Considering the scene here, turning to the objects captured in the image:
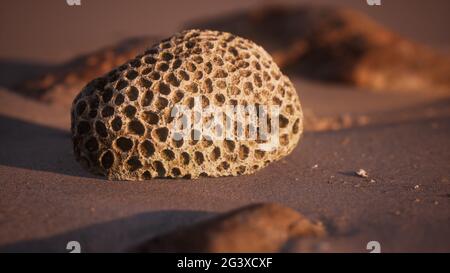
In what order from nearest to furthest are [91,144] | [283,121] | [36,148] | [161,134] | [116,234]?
[116,234], [161,134], [91,144], [283,121], [36,148]

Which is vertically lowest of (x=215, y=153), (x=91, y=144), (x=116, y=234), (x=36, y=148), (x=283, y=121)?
(x=116, y=234)

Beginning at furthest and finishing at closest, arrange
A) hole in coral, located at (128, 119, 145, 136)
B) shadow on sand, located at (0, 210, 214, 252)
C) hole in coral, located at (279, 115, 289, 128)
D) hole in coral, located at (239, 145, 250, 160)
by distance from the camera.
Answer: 1. hole in coral, located at (279, 115, 289, 128)
2. hole in coral, located at (239, 145, 250, 160)
3. hole in coral, located at (128, 119, 145, 136)
4. shadow on sand, located at (0, 210, 214, 252)

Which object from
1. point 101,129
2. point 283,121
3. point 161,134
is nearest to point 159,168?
point 161,134

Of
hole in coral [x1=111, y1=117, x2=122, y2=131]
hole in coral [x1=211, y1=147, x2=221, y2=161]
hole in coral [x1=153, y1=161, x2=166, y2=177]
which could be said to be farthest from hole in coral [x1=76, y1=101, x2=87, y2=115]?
hole in coral [x1=211, y1=147, x2=221, y2=161]

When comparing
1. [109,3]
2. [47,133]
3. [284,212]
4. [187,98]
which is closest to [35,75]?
[47,133]

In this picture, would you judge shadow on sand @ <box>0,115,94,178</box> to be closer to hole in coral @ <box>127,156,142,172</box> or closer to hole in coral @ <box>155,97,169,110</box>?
hole in coral @ <box>127,156,142,172</box>

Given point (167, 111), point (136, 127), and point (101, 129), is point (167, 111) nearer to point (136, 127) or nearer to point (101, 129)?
point (136, 127)

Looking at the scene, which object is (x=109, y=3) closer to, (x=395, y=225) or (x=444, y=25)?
(x=444, y=25)

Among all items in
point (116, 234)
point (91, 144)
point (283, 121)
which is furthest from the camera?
point (283, 121)
